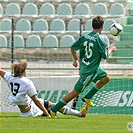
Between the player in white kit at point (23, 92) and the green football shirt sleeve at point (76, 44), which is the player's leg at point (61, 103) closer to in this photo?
the player in white kit at point (23, 92)

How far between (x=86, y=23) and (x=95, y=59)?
849 centimetres

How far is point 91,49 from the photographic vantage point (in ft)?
37.5

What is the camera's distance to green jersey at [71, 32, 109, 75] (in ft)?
37.1

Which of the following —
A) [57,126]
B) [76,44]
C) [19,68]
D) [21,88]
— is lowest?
[57,126]

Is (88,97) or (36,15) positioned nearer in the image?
(88,97)

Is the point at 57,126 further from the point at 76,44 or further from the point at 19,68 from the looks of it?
the point at 76,44

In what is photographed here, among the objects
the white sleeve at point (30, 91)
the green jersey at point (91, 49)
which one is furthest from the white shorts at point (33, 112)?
the green jersey at point (91, 49)

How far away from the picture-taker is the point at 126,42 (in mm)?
17562

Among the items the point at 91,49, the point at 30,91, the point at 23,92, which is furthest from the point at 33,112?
the point at 91,49

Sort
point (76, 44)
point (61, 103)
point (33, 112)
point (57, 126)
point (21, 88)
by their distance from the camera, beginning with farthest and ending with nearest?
point (33, 112), point (76, 44), point (61, 103), point (21, 88), point (57, 126)

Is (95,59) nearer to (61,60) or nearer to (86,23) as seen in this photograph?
(61,60)

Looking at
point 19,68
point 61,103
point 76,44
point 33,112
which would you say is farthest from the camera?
point 33,112

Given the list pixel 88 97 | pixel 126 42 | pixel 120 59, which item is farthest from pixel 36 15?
pixel 88 97

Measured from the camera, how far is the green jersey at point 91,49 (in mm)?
11320
